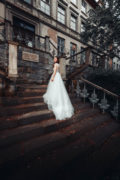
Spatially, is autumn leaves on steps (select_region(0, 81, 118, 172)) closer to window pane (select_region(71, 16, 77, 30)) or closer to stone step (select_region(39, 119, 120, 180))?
stone step (select_region(39, 119, 120, 180))

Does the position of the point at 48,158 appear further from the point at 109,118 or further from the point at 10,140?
the point at 109,118

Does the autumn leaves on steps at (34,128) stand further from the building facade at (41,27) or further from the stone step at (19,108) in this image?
the building facade at (41,27)

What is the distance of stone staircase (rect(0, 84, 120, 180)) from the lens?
2.32m

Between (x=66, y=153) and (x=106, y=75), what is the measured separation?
5085 millimetres

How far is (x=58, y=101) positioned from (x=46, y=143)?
1604 mm

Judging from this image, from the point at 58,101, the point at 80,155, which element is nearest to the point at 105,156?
the point at 80,155

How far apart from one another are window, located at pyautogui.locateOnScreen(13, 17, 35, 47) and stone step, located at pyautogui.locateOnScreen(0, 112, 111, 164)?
29.4 ft

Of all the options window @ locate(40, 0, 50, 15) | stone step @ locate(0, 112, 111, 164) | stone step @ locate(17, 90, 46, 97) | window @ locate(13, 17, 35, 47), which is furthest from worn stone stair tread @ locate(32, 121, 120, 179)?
window @ locate(40, 0, 50, 15)

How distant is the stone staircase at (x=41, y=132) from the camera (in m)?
2.32

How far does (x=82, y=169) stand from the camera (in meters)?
2.22

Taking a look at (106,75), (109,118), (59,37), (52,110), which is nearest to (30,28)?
(59,37)

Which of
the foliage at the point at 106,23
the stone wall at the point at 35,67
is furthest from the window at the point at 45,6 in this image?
the stone wall at the point at 35,67

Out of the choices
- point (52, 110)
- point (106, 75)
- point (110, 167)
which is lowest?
point (110, 167)

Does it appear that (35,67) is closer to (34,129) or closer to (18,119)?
(18,119)
